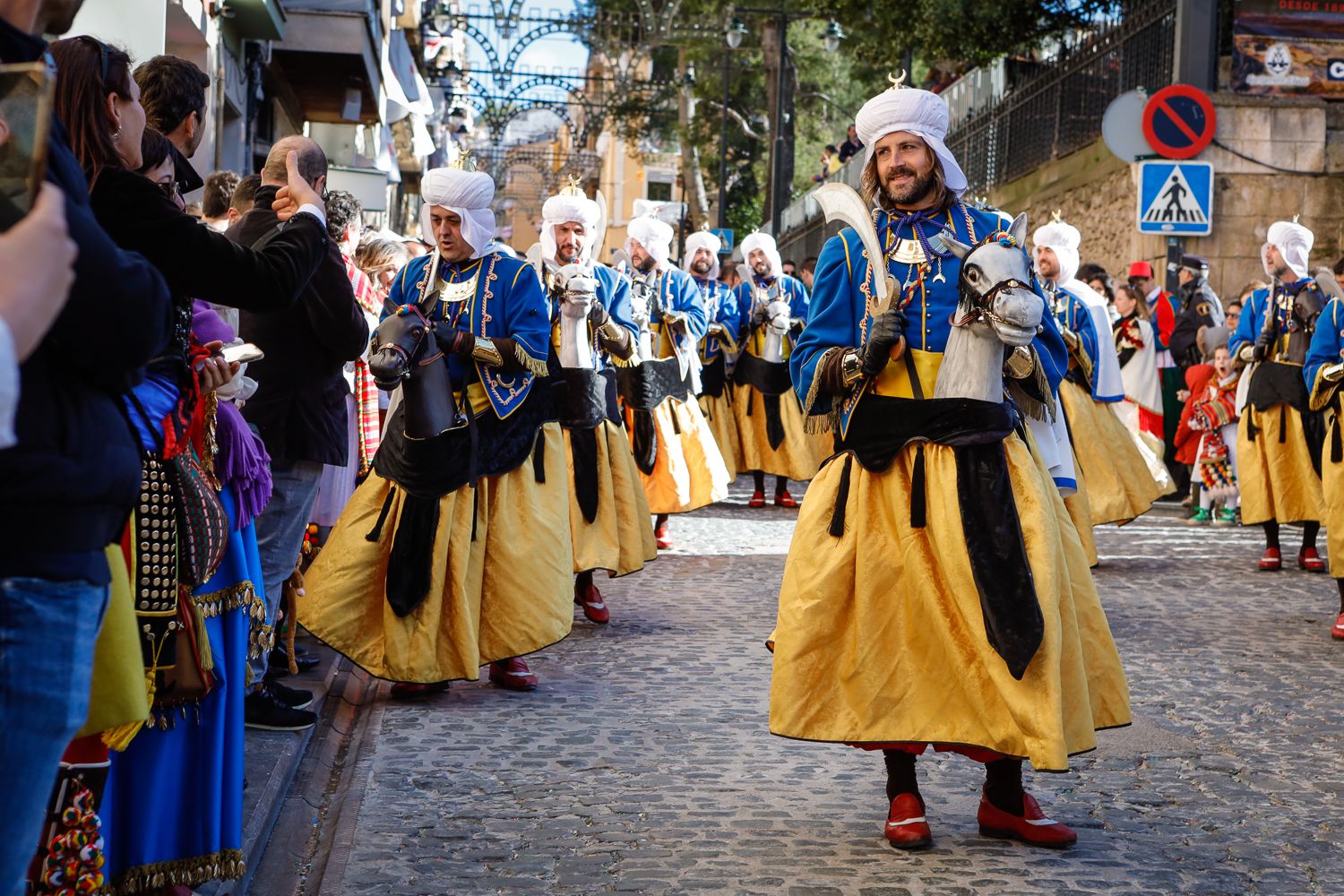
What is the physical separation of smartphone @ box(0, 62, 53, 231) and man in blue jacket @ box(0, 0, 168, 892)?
163 millimetres

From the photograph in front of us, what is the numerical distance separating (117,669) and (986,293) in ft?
9.04

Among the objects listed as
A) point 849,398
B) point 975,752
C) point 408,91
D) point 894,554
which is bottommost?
point 975,752

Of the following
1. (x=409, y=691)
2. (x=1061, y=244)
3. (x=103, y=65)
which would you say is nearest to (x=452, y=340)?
(x=409, y=691)

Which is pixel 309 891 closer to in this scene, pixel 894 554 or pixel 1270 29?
pixel 894 554

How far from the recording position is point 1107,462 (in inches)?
463

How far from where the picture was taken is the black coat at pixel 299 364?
19.0ft

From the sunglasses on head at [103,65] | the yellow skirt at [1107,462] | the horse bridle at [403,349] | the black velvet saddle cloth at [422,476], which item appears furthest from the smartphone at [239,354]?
the yellow skirt at [1107,462]

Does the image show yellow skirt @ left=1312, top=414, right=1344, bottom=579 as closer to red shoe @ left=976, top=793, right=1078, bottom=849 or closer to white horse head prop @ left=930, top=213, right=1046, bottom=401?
red shoe @ left=976, top=793, right=1078, bottom=849

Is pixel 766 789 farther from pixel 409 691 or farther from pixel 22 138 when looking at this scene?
pixel 22 138

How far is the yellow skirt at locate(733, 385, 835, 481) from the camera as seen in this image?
15.7m

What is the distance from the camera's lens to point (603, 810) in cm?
528

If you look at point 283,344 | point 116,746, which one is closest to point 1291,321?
point 283,344

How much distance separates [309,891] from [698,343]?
11.3 m

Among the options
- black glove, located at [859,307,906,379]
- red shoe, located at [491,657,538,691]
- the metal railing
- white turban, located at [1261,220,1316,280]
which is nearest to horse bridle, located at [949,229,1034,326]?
black glove, located at [859,307,906,379]
